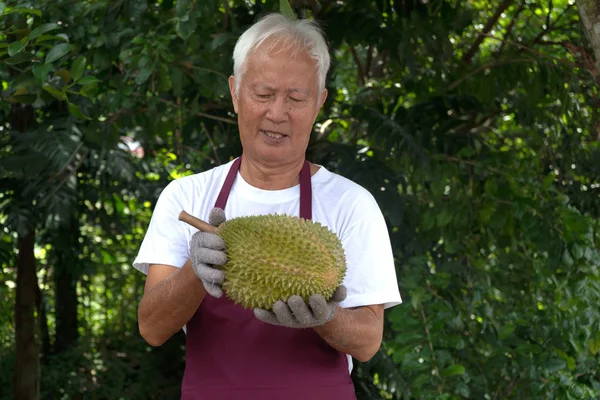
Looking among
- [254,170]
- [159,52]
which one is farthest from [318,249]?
[159,52]

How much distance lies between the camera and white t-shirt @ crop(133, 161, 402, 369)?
1988 mm

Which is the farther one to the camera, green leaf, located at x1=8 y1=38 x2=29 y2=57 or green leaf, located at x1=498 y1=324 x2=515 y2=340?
green leaf, located at x1=498 y1=324 x2=515 y2=340

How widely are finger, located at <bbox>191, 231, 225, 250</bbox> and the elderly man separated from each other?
182 mm

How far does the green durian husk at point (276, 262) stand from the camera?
5.72 ft

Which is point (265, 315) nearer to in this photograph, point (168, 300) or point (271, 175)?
point (168, 300)

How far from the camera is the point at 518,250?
4047 millimetres

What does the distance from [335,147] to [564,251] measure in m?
1.00

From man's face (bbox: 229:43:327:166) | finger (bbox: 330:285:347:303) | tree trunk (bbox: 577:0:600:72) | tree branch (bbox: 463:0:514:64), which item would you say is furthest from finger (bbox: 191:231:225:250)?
tree branch (bbox: 463:0:514:64)

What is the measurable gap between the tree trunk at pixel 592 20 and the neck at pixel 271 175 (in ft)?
2.96

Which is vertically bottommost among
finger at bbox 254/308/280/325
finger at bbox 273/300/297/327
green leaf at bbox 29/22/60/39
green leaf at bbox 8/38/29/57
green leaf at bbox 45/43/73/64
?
finger at bbox 254/308/280/325

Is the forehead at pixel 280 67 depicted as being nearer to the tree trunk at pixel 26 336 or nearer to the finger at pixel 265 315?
the finger at pixel 265 315

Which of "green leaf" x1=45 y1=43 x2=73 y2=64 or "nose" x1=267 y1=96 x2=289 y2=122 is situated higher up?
"nose" x1=267 y1=96 x2=289 y2=122

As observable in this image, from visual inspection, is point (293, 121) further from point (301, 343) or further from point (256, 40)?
point (301, 343)

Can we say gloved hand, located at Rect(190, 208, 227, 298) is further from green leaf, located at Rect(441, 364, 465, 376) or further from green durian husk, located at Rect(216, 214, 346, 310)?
green leaf, located at Rect(441, 364, 465, 376)
